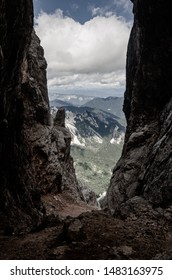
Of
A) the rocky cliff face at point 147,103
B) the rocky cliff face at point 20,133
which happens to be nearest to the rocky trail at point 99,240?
the rocky cliff face at point 20,133

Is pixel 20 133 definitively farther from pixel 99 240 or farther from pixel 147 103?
pixel 99 240

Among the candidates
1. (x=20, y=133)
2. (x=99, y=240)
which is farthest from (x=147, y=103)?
(x=99, y=240)

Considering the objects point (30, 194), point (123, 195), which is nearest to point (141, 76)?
point (123, 195)

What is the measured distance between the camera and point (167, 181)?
22906 millimetres

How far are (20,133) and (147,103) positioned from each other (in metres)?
17.2

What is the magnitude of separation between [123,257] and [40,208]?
2753 centimetres

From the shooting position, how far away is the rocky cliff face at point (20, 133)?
2806 cm

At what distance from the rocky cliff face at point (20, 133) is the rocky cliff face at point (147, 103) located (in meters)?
10.0

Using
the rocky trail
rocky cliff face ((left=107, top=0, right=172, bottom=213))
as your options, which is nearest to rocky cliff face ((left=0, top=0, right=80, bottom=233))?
the rocky trail

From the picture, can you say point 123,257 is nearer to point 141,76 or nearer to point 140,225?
point 140,225

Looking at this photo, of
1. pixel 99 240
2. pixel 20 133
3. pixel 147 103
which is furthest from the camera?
pixel 147 103

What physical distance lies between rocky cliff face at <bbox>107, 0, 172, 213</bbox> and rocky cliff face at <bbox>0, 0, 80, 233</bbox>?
10.0 metres

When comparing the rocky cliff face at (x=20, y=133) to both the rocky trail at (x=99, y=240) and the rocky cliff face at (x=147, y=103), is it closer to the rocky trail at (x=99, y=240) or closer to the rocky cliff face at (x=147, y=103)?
the rocky trail at (x=99, y=240)

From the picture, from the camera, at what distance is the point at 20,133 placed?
132ft
